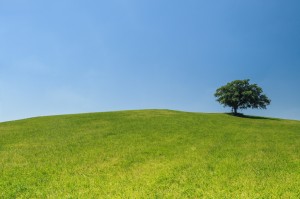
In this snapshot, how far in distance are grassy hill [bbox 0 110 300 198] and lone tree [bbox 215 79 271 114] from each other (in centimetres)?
4914

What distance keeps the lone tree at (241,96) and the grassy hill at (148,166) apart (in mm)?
49142

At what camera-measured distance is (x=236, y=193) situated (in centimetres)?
1273

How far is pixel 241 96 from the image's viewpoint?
252 feet

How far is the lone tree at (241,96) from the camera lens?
76.1 meters

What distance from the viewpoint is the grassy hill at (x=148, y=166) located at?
523 inches

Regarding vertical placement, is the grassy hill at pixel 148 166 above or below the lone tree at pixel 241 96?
below

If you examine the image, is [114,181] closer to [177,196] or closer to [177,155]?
[177,196]

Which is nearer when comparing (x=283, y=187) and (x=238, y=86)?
(x=283, y=187)

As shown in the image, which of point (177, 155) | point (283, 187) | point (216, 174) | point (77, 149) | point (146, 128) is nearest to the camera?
point (283, 187)

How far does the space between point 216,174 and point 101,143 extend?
459 inches

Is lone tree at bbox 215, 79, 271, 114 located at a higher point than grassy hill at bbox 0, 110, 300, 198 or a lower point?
higher

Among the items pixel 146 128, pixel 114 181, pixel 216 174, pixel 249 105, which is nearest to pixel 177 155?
pixel 216 174

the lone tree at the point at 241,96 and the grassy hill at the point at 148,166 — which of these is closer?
the grassy hill at the point at 148,166

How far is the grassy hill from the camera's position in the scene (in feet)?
43.6
